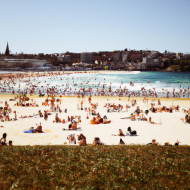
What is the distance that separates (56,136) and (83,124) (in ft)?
11.2

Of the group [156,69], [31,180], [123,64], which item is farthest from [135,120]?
[123,64]

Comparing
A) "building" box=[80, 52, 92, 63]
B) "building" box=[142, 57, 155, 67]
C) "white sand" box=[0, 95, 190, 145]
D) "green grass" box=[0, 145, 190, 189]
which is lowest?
"white sand" box=[0, 95, 190, 145]

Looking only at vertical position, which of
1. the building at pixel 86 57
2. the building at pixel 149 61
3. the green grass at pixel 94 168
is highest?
the building at pixel 86 57

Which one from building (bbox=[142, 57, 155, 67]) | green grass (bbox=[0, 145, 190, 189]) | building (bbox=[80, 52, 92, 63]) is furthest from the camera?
building (bbox=[80, 52, 92, 63])

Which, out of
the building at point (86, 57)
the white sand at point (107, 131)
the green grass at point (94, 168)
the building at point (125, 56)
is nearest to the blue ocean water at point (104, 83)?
the white sand at point (107, 131)

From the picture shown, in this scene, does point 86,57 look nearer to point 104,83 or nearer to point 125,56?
point 125,56

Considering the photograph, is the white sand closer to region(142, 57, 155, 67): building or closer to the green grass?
the green grass

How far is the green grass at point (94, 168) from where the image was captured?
495 centimetres

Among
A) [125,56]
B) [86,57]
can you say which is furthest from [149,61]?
[86,57]

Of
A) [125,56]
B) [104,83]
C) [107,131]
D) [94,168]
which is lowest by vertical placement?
[107,131]

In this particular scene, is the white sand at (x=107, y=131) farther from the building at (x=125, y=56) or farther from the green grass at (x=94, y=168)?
the building at (x=125, y=56)

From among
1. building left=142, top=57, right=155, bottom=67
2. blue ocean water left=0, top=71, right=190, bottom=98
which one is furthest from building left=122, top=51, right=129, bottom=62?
blue ocean water left=0, top=71, right=190, bottom=98

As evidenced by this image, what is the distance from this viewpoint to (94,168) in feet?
18.7

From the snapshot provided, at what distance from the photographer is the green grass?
4945 mm
